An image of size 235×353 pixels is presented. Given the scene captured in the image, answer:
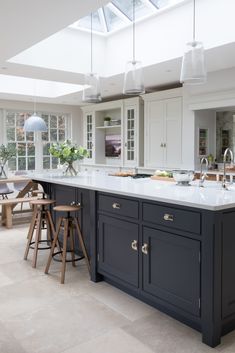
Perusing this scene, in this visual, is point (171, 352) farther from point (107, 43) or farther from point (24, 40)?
point (107, 43)

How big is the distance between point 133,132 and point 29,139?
2.95 m

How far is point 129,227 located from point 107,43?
13.0 feet

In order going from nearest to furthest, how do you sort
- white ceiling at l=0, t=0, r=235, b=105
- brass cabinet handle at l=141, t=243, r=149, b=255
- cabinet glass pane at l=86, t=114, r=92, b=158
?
brass cabinet handle at l=141, t=243, r=149, b=255 → white ceiling at l=0, t=0, r=235, b=105 → cabinet glass pane at l=86, t=114, r=92, b=158

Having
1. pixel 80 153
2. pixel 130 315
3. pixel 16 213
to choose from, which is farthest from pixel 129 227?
pixel 16 213

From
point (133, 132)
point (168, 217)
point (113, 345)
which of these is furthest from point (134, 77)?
point (133, 132)

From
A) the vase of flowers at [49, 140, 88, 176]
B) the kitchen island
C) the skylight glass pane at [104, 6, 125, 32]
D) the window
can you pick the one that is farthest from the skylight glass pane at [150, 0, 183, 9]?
the window

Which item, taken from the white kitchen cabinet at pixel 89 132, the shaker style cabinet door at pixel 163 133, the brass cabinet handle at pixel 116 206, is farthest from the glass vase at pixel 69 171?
the white kitchen cabinet at pixel 89 132

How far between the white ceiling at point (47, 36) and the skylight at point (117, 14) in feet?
2.44

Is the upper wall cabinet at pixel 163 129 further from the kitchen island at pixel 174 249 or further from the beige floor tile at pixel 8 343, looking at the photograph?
the beige floor tile at pixel 8 343

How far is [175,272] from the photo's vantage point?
244 cm

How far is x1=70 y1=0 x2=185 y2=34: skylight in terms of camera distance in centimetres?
477

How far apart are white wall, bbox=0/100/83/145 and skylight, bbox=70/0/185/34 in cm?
322

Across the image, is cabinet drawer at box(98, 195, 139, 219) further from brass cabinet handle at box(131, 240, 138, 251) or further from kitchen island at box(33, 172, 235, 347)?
brass cabinet handle at box(131, 240, 138, 251)

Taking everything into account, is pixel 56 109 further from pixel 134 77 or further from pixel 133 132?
pixel 134 77
